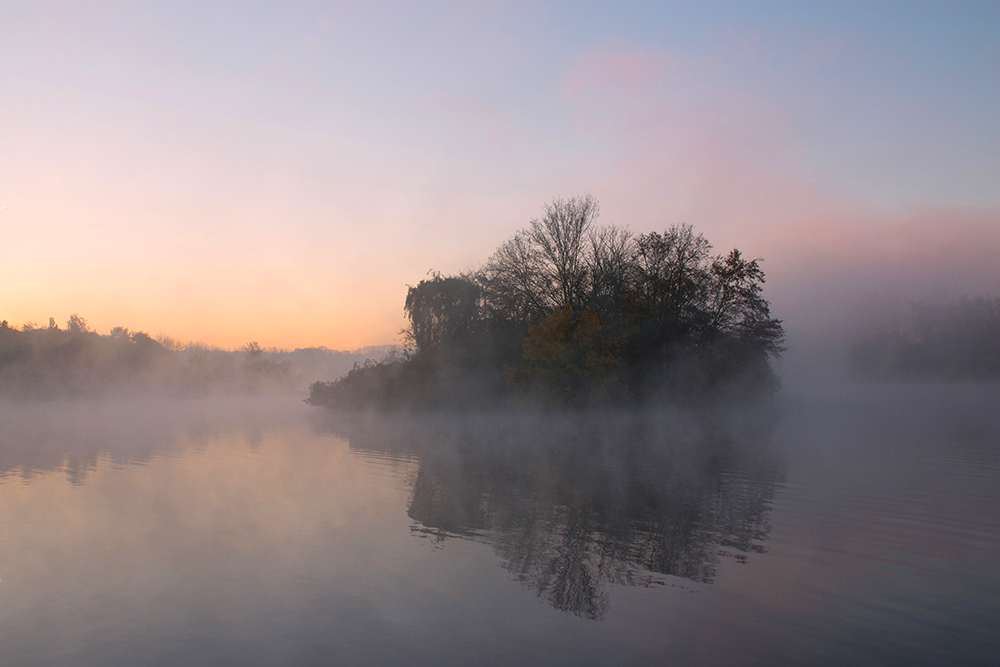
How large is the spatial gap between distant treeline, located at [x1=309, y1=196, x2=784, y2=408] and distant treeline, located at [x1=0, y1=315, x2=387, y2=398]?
6566 millimetres

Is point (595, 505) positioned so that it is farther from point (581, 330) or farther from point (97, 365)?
point (97, 365)

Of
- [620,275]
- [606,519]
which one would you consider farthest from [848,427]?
[606,519]

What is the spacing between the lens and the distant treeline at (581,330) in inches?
1422

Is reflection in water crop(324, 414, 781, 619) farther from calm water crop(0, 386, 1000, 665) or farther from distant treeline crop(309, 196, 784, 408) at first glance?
distant treeline crop(309, 196, 784, 408)

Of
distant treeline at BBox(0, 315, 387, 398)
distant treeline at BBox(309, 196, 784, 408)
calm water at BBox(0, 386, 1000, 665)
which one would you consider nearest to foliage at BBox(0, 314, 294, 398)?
distant treeline at BBox(0, 315, 387, 398)

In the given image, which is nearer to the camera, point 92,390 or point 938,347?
point 92,390

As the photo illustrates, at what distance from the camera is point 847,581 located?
6.00 metres

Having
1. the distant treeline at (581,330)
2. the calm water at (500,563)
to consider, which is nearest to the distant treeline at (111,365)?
the distant treeline at (581,330)

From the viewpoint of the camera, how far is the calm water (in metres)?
4.65

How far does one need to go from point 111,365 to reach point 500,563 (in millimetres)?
73512

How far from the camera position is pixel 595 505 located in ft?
32.1

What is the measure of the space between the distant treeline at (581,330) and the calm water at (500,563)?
2179 centimetres

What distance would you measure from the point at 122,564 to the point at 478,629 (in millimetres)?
4447

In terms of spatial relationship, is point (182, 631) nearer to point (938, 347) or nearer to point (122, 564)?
point (122, 564)
